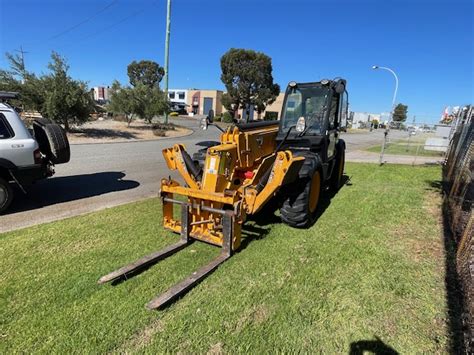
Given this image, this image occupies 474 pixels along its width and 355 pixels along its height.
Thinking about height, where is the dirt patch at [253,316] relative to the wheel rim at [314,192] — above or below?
below

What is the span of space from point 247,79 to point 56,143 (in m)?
37.1

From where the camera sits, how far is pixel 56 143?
6117 mm

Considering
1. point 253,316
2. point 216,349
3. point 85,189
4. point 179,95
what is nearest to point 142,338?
point 216,349

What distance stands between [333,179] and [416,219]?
2.44m

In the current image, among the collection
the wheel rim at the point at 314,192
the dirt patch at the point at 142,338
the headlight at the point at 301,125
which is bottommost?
the dirt patch at the point at 142,338

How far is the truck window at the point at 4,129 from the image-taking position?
5.51 meters

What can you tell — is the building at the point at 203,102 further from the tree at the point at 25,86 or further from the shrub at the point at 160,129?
the tree at the point at 25,86

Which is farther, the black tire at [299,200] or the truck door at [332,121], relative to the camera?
the truck door at [332,121]

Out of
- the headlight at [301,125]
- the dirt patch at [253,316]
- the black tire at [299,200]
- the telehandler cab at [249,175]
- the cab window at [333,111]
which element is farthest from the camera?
the cab window at [333,111]

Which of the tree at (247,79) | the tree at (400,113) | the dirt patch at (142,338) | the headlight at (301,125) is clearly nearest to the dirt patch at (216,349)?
the dirt patch at (142,338)

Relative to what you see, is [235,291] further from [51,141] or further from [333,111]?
[51,141]

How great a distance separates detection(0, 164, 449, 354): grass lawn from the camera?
2.64 meters

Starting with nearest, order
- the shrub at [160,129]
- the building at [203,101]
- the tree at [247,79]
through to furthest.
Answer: the shrub at [160,129] → the tree at [247,79] → the building at [203,101]

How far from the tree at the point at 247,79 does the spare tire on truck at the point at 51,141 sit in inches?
1390
